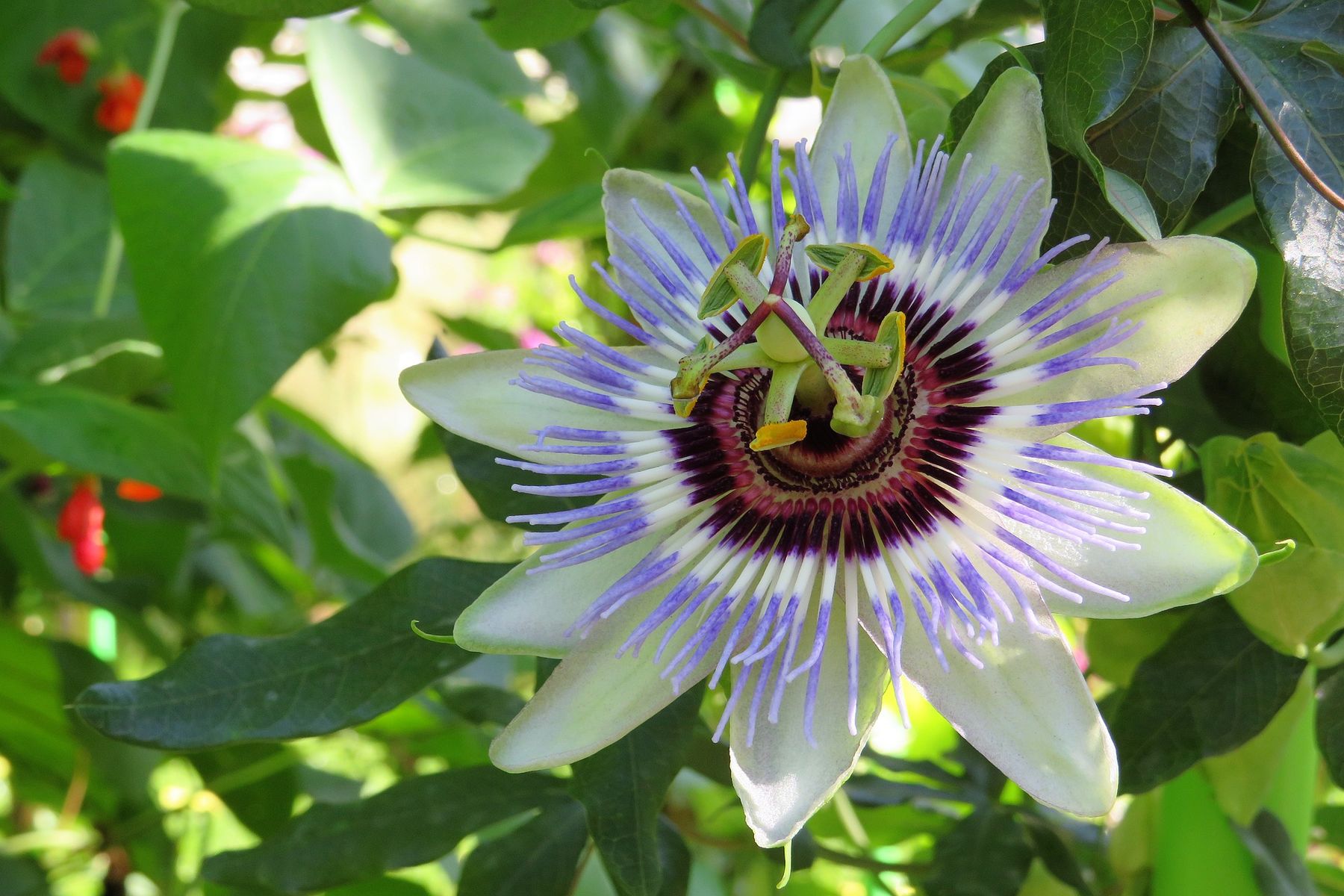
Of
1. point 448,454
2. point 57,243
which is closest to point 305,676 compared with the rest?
point 448,454

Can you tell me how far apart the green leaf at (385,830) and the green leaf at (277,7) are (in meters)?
0.56

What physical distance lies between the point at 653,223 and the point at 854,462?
0.60ft

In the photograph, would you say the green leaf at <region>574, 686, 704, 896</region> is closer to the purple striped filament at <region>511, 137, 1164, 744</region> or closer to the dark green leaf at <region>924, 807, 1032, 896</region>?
the purple striped filament at <region>511, 137, 1164, 744</region>

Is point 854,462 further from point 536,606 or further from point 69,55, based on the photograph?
point 69,55

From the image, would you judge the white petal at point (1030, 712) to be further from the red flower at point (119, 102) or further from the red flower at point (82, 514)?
the red flower at point (119, 102)

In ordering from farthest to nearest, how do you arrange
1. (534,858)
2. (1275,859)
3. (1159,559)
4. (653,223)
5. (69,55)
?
1. (69,55)
2. (534,858)
3. (1275,859)
4. (653,223)
5. (1159,559)

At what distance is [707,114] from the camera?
7.04 feet

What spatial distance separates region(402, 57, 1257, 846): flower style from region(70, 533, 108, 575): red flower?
0.84 metres

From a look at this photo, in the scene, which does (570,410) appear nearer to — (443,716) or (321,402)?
(443,716)

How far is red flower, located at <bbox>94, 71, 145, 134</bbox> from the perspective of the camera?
1.45 m

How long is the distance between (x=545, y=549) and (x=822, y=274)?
0.74 feet

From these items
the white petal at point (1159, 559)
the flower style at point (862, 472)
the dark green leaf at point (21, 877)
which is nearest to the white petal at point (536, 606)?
the flower style at point (862, 472)

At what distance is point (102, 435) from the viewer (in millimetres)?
1066

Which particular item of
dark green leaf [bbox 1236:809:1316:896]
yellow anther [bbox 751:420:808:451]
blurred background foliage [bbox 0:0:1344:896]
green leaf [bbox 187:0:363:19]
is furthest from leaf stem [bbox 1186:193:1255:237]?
green leaf [bbox 187:0:363:19]
